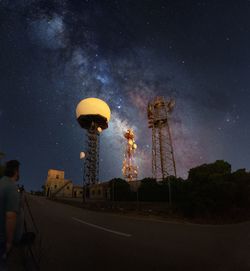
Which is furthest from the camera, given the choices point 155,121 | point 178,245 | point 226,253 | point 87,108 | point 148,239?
point 87,108

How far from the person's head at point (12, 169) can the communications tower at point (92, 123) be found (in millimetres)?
44617

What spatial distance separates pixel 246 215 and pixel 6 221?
65.1 feet

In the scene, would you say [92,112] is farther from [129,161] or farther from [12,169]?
[12,169]

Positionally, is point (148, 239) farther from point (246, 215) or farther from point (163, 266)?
point (246, 215)

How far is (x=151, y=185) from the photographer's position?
30.6 meters

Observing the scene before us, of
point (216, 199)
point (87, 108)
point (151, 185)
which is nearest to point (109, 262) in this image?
point (216, 199)

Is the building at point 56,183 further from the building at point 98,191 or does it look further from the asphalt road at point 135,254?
the asphalt road at point 135,254

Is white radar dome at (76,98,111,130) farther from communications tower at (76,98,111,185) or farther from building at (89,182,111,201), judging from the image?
building at (89,182,111,201)

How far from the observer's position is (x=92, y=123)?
49.8m

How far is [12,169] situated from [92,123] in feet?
155

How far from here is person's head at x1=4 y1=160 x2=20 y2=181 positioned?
298 centimetres

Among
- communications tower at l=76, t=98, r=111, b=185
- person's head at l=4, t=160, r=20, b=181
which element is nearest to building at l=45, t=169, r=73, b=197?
communications tower at l=76, t=98, r=111, b=185

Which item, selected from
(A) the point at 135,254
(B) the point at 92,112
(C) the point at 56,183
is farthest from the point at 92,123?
(A) the point at 135,254

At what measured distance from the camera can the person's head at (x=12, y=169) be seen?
298cm
